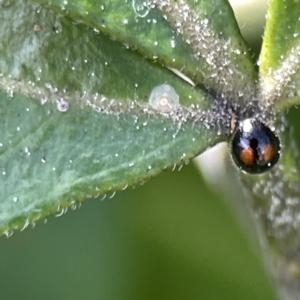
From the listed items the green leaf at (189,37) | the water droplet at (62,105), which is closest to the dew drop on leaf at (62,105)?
the water droplet at (62,105)

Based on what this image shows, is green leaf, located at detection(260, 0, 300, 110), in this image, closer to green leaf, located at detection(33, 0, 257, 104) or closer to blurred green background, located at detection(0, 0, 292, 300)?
green leaf, located at detection(33, 0, 257, 104)

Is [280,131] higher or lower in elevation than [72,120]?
higher

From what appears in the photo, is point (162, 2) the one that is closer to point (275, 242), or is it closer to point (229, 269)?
point (275, 242)

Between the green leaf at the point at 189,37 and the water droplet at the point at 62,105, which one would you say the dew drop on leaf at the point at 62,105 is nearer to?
the water droplet at the point at 62,105

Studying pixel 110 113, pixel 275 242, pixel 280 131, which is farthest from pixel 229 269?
pixel 110 113

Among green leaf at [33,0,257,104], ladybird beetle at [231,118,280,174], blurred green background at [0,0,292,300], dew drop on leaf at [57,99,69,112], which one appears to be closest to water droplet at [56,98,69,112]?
dew drop on leaf at [57,99,69,112]

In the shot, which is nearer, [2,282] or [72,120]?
[72,120]
